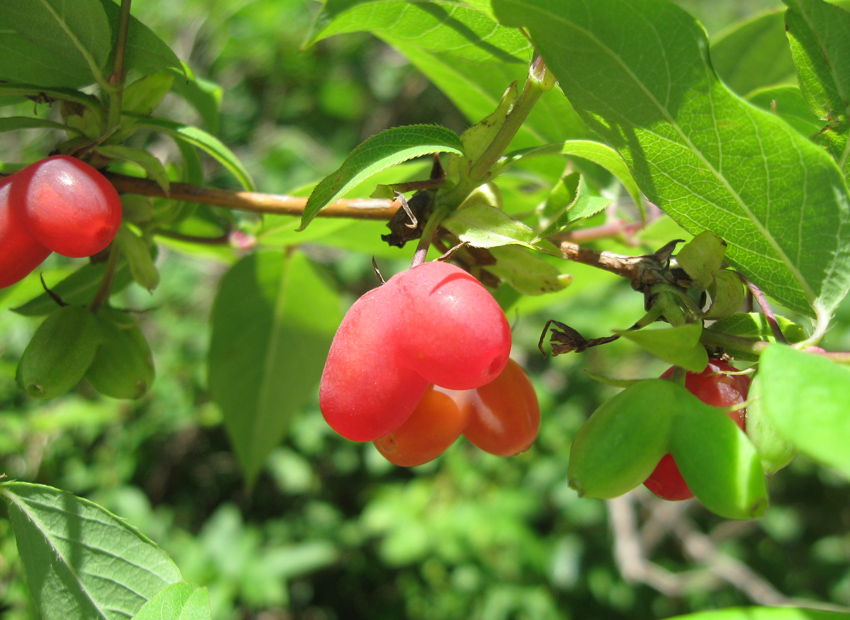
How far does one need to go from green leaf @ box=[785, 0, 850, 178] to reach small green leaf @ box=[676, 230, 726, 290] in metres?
0.12

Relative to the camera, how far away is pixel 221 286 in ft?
3.17

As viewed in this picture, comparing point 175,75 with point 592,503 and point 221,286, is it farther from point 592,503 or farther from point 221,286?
point 592,503

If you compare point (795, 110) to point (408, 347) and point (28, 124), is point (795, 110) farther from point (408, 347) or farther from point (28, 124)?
point (28, 124)

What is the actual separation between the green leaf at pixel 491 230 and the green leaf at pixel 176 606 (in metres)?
0.36

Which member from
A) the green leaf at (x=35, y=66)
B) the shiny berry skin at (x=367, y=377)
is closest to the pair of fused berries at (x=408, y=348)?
the shiny berry skin at (x=367, y=377)

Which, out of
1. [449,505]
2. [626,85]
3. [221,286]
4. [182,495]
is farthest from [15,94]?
[182,495]

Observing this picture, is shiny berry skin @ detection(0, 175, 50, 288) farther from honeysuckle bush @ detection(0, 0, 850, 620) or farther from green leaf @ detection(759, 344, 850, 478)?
green leaf @ detection(759, 344, 850, 478)

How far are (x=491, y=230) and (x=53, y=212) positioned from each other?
0.35 meters

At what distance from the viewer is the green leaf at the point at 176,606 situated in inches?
20.0

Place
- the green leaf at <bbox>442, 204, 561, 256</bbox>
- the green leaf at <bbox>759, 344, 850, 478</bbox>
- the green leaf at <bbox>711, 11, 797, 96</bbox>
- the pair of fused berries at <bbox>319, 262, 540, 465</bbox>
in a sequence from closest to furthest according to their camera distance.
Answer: the green leaf at <bbox>759, 344, 850, 478</bbox>
the pair of fused berries at <bbox>319, 262, 540, 465</bbox>
the green leaf at <bbox>442, 204, 561, 256</bbox>
the green leaf at <bbox>711, 11, 797, 96</bbox>

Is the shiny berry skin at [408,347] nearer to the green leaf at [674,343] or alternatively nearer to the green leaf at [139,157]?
the green leaf at [674,343]

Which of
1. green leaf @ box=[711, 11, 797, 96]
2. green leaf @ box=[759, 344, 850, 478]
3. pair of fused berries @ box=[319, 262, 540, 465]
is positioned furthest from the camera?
green leaf @ box=[711, 11, 797, 96]

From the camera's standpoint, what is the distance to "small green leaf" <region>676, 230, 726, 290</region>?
0.52 metres

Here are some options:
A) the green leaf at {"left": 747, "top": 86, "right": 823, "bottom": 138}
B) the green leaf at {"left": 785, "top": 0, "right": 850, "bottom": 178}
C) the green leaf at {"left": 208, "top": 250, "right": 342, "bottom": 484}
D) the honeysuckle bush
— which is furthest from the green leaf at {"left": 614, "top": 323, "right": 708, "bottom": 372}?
the green leaf at {"left": 208, "top": 250, "right": 342, "bottom": 484}
